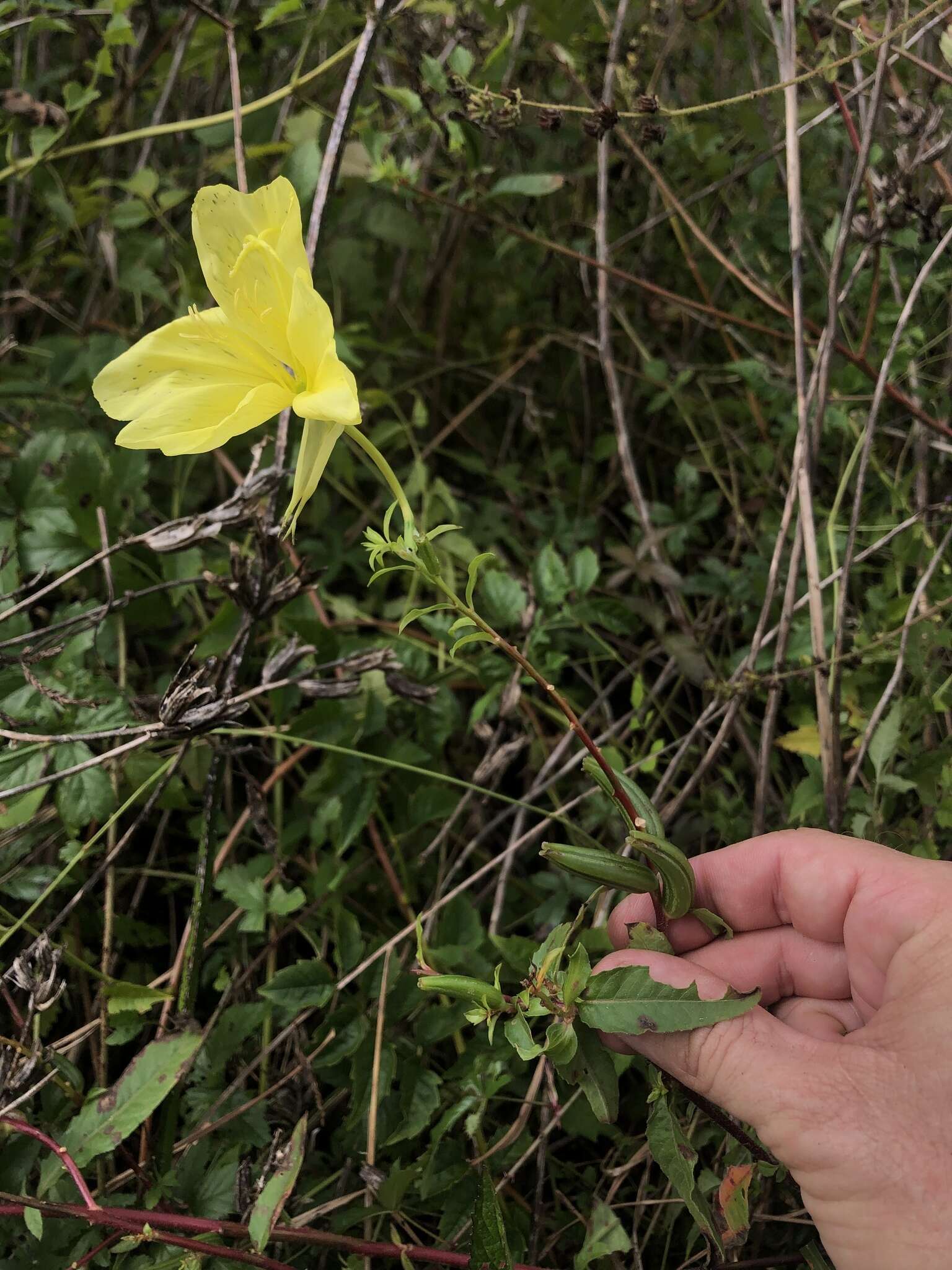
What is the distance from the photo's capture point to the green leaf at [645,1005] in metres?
0.87

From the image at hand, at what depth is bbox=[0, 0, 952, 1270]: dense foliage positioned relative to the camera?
121 centimetres

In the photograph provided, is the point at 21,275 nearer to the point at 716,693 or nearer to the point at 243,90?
the point at 243,90

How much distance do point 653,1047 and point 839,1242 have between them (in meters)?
0.23

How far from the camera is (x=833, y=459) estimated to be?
2.05 meters

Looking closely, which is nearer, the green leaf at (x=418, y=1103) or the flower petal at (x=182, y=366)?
the flower petal at (x=182, y=366)

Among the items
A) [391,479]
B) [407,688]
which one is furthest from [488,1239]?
[391,479]

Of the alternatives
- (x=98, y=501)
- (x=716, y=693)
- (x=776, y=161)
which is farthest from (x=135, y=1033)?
(x=776, y=161)

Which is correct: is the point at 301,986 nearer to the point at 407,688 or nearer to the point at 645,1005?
the point at 407,688

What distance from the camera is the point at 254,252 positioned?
0.94 metres

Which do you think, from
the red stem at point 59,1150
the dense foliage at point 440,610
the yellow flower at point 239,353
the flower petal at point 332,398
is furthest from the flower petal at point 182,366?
the red stem at point 59,1150

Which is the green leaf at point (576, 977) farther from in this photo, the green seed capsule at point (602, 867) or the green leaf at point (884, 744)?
the green leaf at point (884, 744)

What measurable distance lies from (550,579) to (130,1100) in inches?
39.4

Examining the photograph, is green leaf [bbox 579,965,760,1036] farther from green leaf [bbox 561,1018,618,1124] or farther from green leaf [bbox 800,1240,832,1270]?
green leaf [bbox 800,1240,832,1270]

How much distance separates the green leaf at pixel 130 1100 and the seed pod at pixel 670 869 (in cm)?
66
